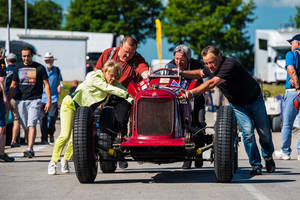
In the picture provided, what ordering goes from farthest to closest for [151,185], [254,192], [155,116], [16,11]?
[16,11] → [155,116] → [151,185] → [254,192]

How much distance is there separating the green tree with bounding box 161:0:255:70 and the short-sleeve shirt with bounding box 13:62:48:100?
5569cm

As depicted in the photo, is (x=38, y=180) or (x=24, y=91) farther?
(x=24, y=91)

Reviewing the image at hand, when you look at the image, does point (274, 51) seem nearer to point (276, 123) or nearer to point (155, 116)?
point (276, 123)

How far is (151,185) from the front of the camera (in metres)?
7.97

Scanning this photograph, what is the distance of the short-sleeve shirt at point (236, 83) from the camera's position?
8.55 m

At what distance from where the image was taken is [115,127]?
8.89 metres

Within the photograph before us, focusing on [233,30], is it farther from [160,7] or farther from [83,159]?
[83,159]

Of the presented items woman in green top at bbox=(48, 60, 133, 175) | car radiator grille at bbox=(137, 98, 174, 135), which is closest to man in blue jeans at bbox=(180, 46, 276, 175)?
car radiator grille at bbox=(137, 98, 174, 135)

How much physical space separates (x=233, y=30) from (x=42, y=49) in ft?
114

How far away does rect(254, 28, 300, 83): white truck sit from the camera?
158 ft

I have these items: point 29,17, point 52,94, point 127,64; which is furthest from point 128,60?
point 29,17

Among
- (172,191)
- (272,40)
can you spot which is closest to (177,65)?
(172,191)

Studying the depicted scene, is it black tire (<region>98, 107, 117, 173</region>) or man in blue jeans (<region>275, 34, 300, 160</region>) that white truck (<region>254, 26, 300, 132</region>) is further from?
black tire (<region>98, 107, 117, 173</region>)

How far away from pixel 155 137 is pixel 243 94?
1.62 m
